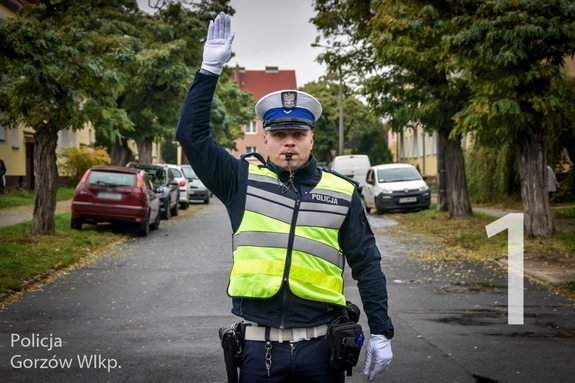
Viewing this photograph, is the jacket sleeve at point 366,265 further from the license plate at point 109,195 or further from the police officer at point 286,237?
the license plate at point 109,195

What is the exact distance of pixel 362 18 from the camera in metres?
20.4

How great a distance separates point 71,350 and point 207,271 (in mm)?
4954

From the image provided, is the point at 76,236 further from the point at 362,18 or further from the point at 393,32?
the point at 362,18

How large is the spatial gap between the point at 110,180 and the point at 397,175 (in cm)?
1232

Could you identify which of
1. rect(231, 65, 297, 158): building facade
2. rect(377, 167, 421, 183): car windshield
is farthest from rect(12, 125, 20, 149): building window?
rect(231, 65, 297, 158): building facade

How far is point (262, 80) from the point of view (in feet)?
299

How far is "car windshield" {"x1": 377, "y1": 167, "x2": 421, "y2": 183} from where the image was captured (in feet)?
79.8

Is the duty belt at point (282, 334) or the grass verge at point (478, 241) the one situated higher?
the duty belt at point (282, 334)

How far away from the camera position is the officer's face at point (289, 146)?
2.95 meters

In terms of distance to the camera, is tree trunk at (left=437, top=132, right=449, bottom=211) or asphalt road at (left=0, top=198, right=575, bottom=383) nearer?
asphalt road at (left=0, top=198, right=575, bottom=383)

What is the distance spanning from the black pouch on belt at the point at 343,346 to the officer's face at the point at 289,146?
76 centimetres

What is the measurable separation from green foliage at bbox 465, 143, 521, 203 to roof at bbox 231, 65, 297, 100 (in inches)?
2563

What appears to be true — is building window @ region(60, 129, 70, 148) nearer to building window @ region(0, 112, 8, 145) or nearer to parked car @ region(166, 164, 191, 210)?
building window @ region(0, 112, 8, 145)

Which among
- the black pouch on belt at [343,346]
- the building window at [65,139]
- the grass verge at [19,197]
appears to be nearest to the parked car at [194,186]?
the grass verge at [19,197]
